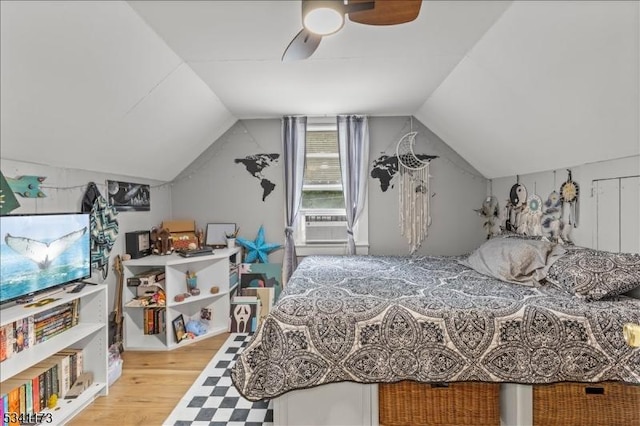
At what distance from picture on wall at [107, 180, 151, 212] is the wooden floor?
1308 millimetres

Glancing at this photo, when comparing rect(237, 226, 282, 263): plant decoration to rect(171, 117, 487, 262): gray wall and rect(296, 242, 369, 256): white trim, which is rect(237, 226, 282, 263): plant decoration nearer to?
rect(171, 117, 487, 262): gray wall

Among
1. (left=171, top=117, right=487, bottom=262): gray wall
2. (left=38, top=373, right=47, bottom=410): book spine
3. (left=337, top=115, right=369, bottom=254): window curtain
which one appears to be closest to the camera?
(left=38, top=373, right=47, bottom=410): book spine

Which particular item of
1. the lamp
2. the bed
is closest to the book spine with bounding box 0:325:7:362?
the bed

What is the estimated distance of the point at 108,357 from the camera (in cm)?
243

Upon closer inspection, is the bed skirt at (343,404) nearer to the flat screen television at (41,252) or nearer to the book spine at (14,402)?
the book spine at (14,402)

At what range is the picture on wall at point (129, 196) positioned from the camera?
2.92 metres

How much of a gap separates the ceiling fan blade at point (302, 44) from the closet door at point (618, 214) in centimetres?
202

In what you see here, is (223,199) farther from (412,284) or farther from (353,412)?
(353,412)

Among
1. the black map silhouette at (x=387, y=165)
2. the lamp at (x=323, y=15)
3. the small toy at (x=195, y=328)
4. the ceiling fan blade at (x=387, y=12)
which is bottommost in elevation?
the small toy at (x=195, y=328)

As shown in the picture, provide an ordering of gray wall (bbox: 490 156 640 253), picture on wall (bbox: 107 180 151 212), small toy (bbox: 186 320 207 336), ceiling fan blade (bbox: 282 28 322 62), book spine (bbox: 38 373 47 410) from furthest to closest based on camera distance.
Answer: small toy (bbox: 186 320 207 336) → picture on wall (bbox: 107 180 151 212) → gray wall (bbox: 490 156 640 253) → book spine (bbox: 38 373 47 410) → ceiling fan blade (bbox: 282 28 322 62)

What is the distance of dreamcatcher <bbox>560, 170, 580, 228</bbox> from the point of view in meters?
2.51

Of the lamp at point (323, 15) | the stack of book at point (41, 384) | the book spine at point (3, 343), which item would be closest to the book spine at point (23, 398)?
the stack of book at point (41, 384)

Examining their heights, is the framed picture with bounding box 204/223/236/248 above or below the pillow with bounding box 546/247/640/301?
above

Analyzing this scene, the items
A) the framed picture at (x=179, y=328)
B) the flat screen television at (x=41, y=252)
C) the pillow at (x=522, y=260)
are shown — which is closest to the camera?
the flat screen television at (x=41, y=252)
